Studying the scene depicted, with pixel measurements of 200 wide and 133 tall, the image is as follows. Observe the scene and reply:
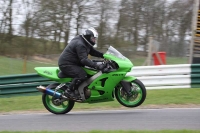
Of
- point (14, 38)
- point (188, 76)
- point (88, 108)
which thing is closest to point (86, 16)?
point (14, 38)

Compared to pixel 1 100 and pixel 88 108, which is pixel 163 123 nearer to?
pixel 88 108

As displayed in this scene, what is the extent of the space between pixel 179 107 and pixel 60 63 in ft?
10.1

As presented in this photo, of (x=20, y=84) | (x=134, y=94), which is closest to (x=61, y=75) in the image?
(x=134, y=94)

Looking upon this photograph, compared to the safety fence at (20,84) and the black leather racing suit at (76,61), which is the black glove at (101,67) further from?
the safety fence at (20,84)

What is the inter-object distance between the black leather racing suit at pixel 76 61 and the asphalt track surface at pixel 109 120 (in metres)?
0.86

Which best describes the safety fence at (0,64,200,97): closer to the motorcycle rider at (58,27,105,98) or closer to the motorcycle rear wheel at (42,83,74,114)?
the motorcycle rear wheel at (42,83,74,114)

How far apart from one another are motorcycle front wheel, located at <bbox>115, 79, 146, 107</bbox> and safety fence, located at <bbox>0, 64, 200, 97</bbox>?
12.9 ft

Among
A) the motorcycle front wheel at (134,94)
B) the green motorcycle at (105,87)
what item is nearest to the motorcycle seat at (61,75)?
the green motorcycle at (105,87)

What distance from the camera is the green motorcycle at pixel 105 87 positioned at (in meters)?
8.01

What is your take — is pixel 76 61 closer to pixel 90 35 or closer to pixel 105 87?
pixel 90 35

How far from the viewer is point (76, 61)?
326 inches

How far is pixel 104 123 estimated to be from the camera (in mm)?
7148

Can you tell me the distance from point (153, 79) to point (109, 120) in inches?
194

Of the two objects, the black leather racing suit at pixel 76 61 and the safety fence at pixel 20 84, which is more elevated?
the black leather racing suit at pixel 76 61
